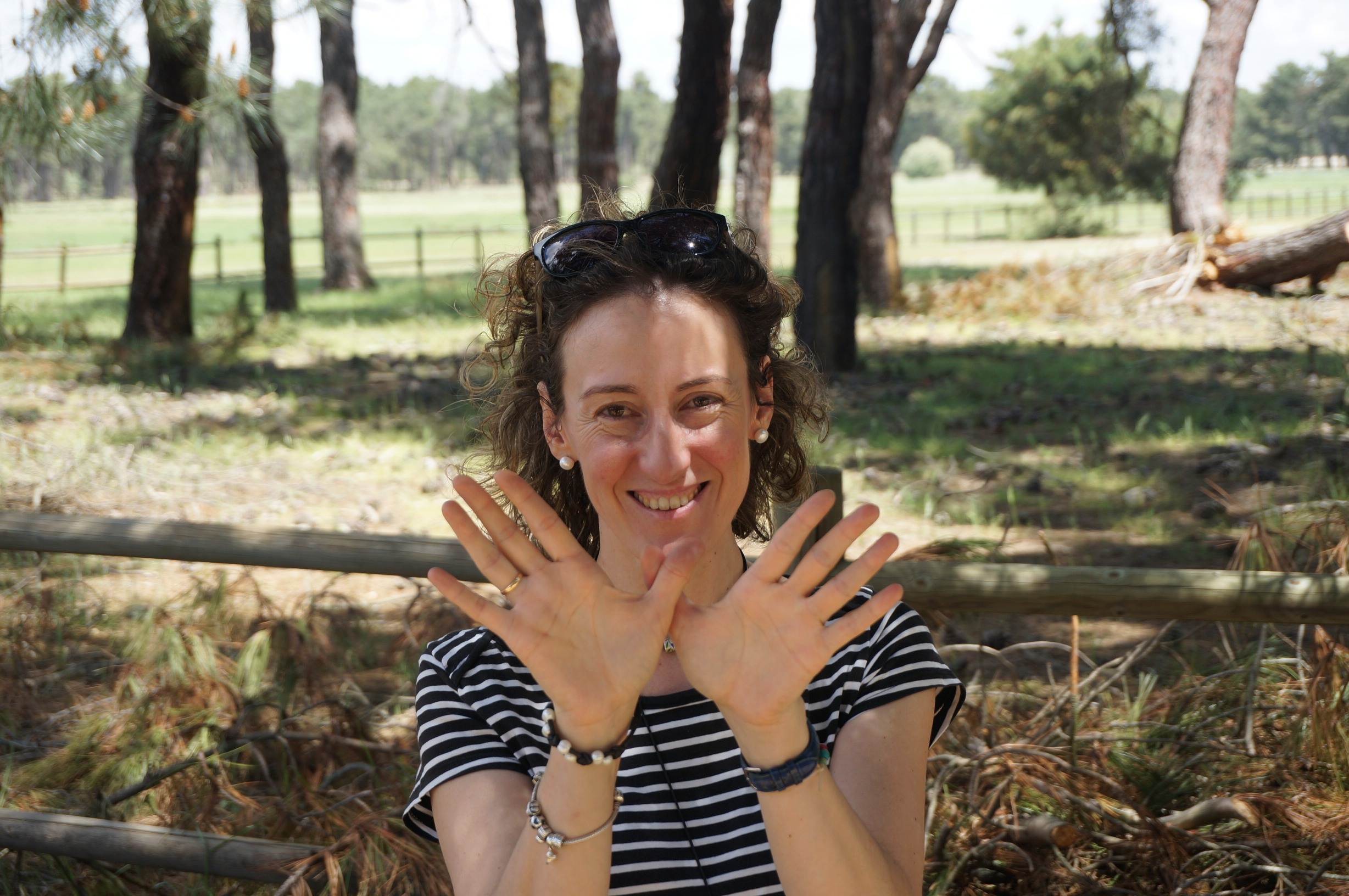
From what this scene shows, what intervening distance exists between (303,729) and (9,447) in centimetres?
447

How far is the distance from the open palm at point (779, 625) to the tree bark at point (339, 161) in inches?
742

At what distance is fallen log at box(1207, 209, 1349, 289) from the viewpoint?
13.2 m

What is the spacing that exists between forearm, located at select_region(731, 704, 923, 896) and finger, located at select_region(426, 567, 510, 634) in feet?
1.05

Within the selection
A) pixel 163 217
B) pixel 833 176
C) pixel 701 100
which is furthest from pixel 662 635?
pixel 163 217

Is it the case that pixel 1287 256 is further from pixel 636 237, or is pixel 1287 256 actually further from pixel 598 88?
pixel 636 237

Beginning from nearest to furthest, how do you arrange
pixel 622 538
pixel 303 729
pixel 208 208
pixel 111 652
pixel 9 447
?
pixel 622 538
pixel 303 729
pixel 111 652
pixel 9 447
pixel 208 208

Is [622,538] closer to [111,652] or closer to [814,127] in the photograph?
[111,652]

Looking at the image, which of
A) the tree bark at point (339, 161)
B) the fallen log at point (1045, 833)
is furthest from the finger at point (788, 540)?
the tree bark at point (339, 161)

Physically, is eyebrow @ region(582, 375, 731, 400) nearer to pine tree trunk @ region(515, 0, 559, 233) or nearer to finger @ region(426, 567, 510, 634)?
finger @ region(426, 567, 510, 634)

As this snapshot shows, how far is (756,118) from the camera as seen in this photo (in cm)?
1282

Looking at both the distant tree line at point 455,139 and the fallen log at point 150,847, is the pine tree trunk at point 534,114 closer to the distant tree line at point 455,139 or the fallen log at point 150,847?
the fallen log at point 150,847

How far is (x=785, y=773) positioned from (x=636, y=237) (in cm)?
96

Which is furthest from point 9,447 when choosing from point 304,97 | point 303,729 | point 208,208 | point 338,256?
point 304,97

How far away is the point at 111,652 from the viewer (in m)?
4.66
